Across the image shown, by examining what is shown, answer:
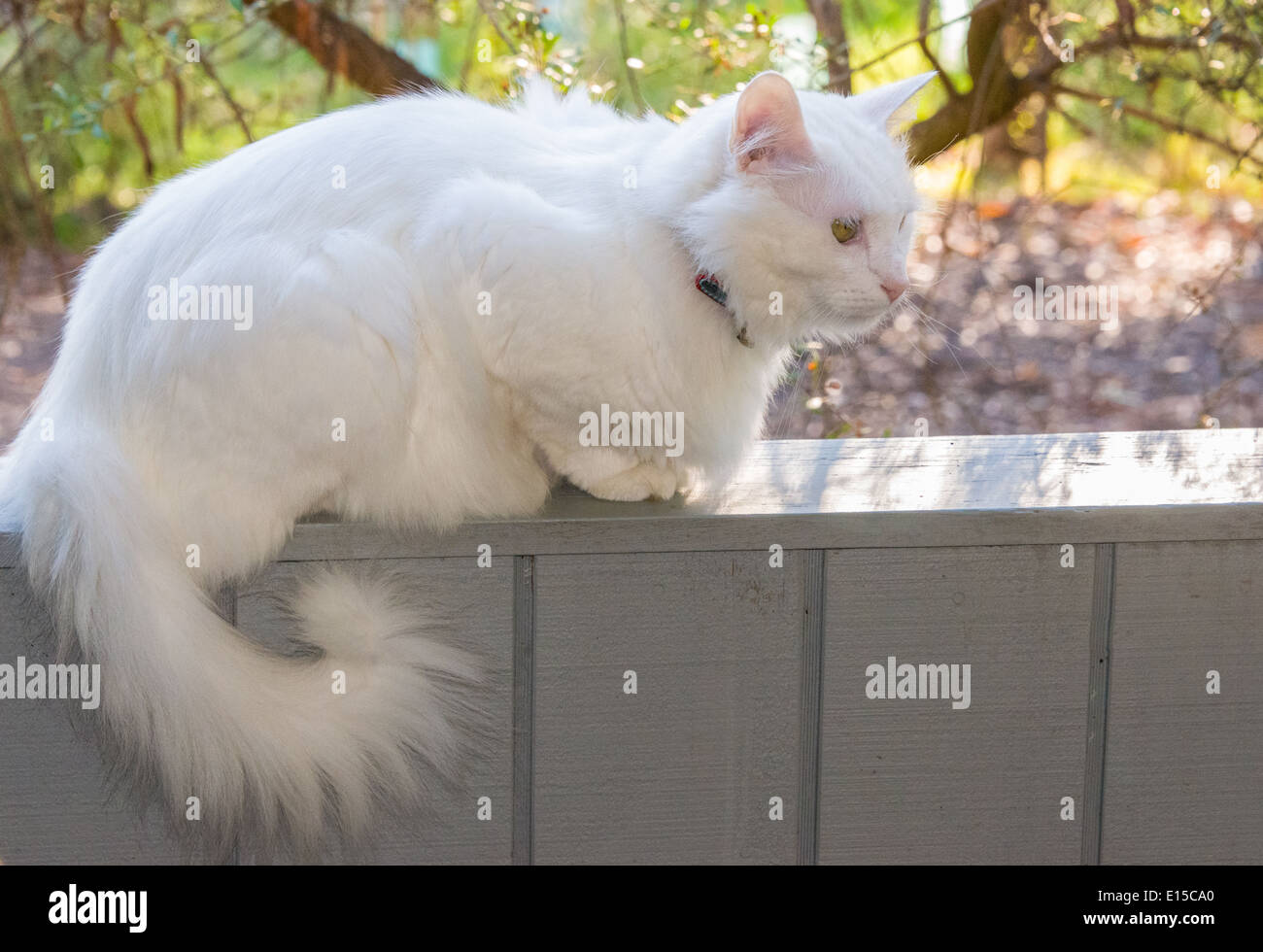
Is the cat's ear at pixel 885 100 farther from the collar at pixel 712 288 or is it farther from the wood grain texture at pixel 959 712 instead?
the wood grain texture at pixel 959 712

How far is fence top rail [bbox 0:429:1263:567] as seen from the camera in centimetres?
173

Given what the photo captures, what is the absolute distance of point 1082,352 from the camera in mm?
5023

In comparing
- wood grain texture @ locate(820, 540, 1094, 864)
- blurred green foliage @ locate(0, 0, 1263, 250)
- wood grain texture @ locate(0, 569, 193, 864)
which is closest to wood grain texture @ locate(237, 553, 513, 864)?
wood grain texture @ locate(0, 569, 193, 864)

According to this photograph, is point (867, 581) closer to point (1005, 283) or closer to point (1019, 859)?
point (1019, 859)

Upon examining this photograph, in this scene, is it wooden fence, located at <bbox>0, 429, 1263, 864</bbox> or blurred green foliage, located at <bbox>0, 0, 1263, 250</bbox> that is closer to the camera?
wooden fence, located at <bbox>0, 429, 1263, 864</bbox>

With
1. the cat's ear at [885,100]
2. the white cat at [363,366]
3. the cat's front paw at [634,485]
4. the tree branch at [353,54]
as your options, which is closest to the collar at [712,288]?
the white cat at [363,366]

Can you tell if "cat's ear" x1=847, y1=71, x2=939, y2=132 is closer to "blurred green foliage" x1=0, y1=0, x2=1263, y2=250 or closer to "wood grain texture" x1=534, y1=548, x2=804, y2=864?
"wood grain texture" x1=534, y1=548, x2=804, y2=864

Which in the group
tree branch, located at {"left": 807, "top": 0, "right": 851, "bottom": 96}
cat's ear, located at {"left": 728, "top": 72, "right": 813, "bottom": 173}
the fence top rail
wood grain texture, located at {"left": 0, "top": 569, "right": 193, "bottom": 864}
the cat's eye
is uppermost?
tree branch, located at {"left": 807, "top": 0, "right": 851, "bottom": 96}

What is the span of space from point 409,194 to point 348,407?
12.5 inches

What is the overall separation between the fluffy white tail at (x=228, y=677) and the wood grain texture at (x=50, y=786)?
71 mm

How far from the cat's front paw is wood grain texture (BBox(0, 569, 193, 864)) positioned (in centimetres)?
74

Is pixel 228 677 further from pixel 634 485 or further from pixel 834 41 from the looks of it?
pixel 834 41

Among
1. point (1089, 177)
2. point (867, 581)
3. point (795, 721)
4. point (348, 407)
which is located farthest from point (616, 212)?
point (1089, 177)

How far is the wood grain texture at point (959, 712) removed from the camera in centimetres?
177
